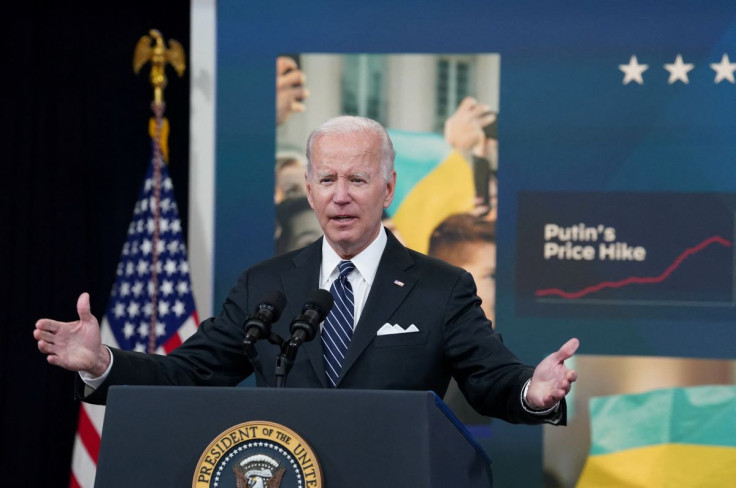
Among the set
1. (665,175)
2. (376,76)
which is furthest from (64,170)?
(665,175)

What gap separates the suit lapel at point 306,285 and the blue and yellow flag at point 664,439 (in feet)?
7.29

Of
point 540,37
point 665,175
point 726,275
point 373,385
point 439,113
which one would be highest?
point 540,37

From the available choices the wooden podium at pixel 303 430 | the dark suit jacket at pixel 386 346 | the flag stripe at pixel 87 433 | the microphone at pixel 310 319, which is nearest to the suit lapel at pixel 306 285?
the dark suit jacket at pixel 386 346

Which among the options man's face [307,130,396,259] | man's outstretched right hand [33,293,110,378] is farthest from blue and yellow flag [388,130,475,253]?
man's outstretched right hand [33,293,110,378]

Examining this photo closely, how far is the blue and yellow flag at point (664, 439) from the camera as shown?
175 inches

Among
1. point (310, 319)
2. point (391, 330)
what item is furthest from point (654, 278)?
point (310, 319)

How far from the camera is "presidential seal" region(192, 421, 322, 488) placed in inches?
73.7

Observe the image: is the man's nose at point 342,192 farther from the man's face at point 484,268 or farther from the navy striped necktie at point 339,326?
the man's face at point 484,268

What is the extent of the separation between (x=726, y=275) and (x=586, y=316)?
614 millimetres

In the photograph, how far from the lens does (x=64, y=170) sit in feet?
17.6

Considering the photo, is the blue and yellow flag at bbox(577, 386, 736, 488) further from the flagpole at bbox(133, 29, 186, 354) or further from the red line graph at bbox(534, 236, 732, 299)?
the flagpole at bbox(133, 29, 186, 354)

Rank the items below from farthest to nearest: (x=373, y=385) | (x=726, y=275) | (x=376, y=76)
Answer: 1. (x=376, y=76)
2. (x=726, y=275)
3. (x=373, y=385)

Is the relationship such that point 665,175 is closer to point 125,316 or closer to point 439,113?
point 439,113

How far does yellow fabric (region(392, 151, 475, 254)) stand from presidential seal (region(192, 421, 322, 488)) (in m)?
2.88
